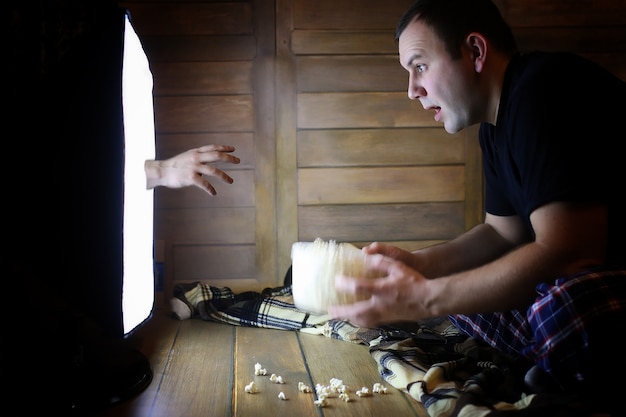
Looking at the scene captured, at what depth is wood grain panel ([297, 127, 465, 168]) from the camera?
9.29 feet

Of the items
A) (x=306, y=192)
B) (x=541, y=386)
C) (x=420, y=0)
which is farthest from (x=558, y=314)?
(x=306, y=192)

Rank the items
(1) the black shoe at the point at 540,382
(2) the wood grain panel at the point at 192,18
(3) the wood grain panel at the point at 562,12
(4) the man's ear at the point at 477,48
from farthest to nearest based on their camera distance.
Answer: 1. (3) the wood grain panel at the point at 562,12
2. (2) the wood grain panel at the point at 192,18
3. (4) the man's ear at the point at 477,48
4. (1) the black shoe at the point at 540,382

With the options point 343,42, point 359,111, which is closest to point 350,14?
point 343,42

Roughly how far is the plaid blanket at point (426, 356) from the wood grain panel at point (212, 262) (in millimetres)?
304

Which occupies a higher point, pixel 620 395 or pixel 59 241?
pixel 59 241

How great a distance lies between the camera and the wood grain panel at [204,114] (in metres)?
→ 2.76

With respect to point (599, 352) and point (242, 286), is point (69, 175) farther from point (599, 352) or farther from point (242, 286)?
point (242, 286)

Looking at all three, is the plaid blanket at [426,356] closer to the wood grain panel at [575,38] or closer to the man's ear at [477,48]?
the man's ear at [477,48]

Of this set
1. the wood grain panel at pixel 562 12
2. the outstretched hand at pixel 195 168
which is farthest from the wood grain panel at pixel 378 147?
the outstretched hand at pixel 195 168

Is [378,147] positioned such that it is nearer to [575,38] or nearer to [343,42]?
[343,42]

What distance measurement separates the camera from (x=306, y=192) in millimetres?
2832

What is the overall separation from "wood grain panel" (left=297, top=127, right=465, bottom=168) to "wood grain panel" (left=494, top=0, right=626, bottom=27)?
2.01 feet

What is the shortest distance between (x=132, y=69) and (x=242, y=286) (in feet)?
4.58

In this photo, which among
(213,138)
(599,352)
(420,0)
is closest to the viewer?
(599,352)
